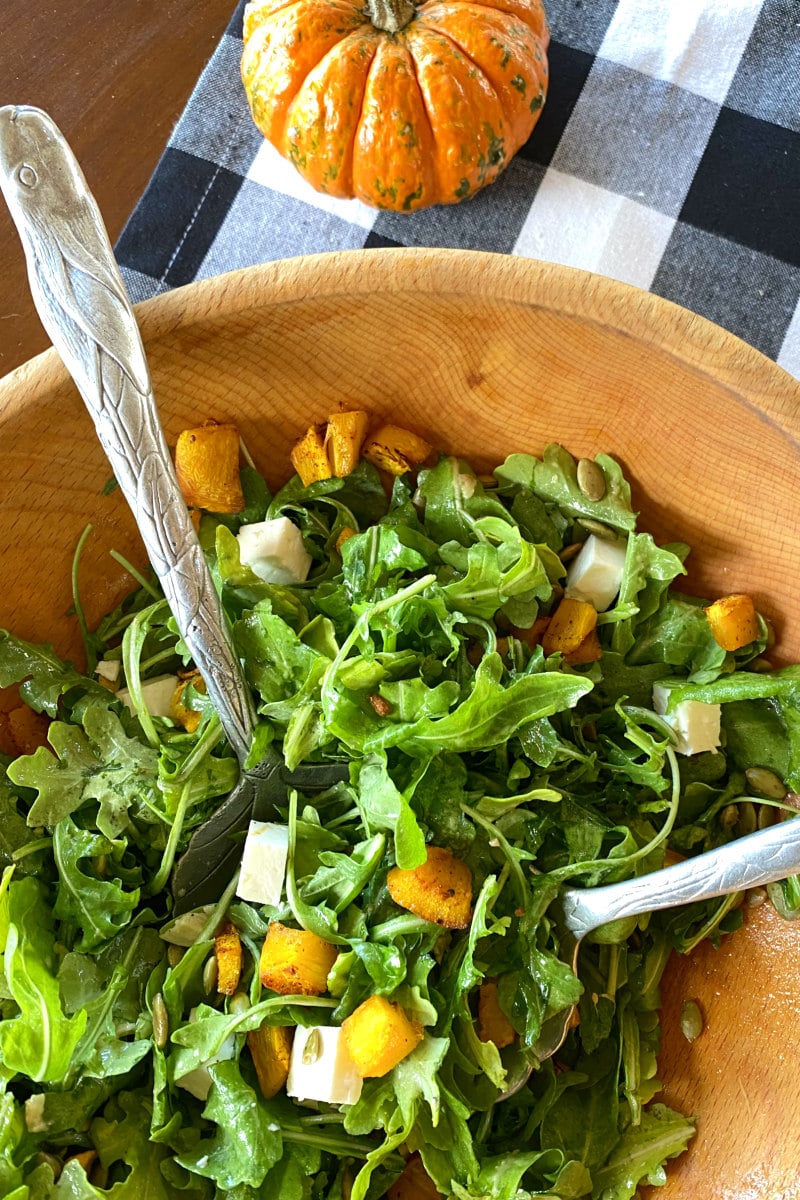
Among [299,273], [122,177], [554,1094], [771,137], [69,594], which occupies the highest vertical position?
[771,137]

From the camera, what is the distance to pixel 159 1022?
49.3 inches

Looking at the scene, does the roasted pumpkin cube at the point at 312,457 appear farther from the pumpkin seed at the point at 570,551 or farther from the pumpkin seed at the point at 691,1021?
→ the pumpkin seed at the point at 691,1021

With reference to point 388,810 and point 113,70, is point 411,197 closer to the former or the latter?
point 113,70

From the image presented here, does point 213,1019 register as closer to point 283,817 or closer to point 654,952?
point 283,817

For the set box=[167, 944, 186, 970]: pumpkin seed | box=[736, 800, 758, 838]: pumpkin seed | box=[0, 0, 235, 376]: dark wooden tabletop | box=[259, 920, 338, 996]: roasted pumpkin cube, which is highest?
box=[0, 0, 235, 376]: dark wooden tabletop

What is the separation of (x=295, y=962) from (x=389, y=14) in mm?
1555

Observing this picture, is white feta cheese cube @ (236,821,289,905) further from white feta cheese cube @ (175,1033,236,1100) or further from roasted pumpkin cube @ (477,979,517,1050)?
roasted pumpkin cube @ (477,979,517,1050)

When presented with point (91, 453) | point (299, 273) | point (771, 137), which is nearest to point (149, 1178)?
point (91, 453)

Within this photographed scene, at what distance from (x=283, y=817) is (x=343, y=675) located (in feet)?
0.84

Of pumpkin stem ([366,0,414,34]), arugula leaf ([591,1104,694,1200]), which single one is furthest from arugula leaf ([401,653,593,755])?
pumpkin stem ([366,0,414,34])

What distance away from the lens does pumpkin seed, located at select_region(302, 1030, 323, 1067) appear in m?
1.23

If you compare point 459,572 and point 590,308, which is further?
point 459,572

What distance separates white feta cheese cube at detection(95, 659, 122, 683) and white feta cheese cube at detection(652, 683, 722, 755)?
0.79 metres

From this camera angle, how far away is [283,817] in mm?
1361
